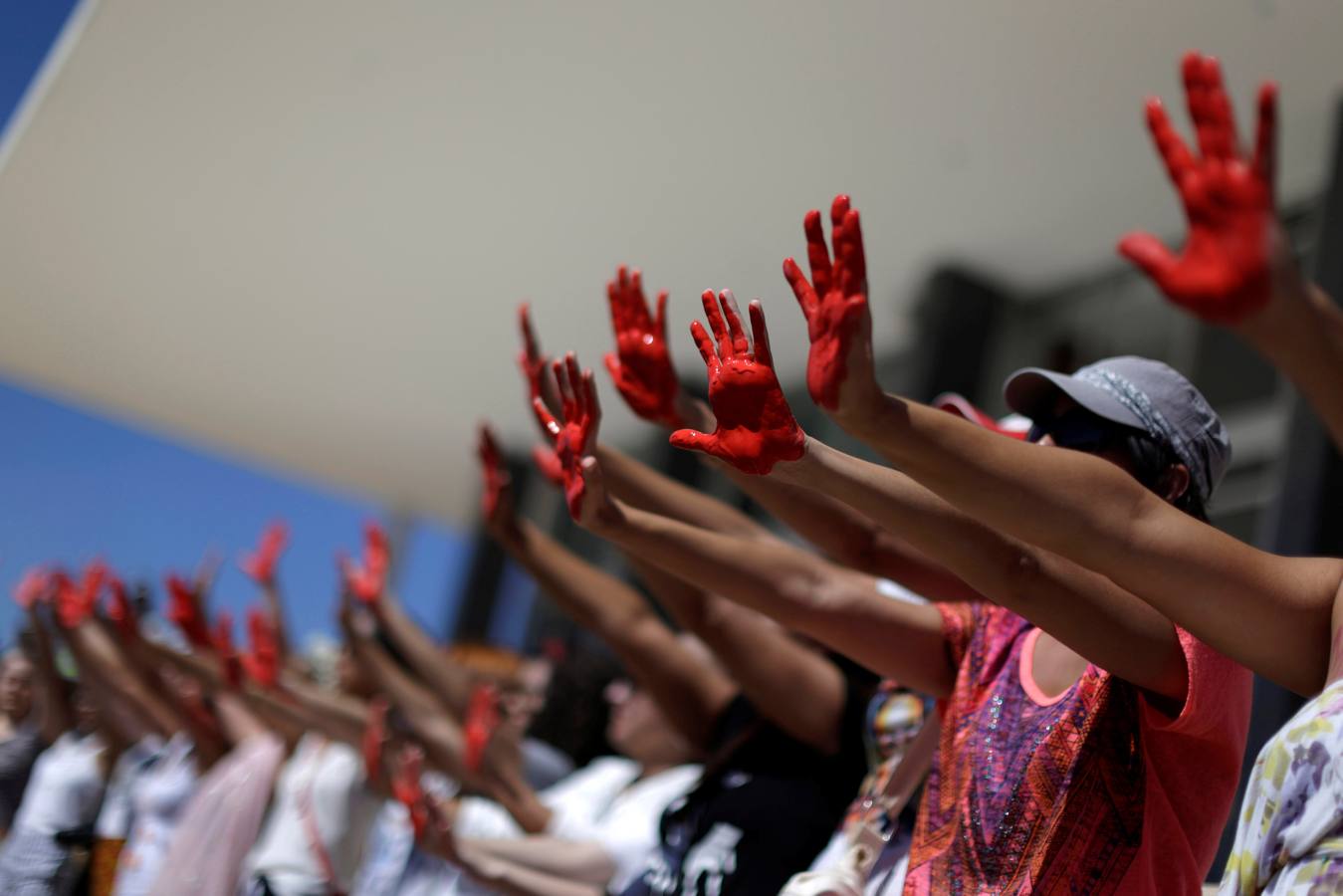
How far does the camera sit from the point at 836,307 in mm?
1021

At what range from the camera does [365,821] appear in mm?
3340

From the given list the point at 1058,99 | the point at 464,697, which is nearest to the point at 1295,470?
the point at 1058,99

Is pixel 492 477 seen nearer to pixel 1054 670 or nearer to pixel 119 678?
pixel 1054 670

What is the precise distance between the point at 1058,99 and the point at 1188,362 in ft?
3.78

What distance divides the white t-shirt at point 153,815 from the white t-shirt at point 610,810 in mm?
1001

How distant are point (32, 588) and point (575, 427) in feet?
10.5

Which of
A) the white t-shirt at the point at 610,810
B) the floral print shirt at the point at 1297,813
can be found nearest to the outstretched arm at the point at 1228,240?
the floral print shirt at the point at 1297,813

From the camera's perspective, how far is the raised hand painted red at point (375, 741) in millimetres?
3072

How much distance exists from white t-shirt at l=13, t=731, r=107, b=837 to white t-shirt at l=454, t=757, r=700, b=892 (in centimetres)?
132

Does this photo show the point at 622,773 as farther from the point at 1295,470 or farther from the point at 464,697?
the point at 1295,470

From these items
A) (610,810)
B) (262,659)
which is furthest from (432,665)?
(610,810)

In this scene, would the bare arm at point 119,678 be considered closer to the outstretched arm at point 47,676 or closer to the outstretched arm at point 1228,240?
the outstretched arm at point 47,676

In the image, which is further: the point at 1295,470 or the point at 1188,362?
the point at 1188,362

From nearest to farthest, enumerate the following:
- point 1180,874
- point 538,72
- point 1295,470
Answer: point 1180,874
point 1295,470
point 538,72
